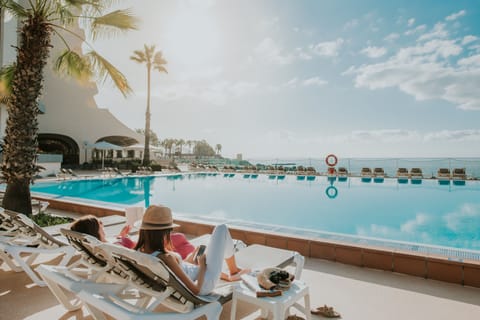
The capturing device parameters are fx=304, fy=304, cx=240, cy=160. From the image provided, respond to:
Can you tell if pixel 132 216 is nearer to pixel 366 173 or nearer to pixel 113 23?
pixel 113 23

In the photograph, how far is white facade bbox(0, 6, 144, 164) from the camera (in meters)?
21.6

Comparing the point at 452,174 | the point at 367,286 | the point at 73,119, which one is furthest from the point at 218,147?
the point at 367,286

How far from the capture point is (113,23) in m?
5.16

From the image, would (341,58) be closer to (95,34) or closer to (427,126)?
(95,34)

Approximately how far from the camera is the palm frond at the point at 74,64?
5445 millimetres

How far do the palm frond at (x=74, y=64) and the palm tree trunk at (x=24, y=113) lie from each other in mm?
752

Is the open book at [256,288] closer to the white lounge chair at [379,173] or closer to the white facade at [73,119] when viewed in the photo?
the white lounge chair at [379,173]

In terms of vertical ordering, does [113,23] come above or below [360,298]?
above

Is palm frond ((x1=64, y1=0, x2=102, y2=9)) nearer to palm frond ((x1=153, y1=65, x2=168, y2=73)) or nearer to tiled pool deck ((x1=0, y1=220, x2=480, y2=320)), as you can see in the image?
tiled pool deck ((x1=0, y1=220, x2=480, y2=320))

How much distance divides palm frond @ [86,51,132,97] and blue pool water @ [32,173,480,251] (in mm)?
2885

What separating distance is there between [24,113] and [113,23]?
2041mm

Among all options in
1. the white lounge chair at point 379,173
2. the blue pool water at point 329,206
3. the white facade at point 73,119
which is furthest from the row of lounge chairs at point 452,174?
the white facade at point 73,119

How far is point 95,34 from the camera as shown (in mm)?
5316

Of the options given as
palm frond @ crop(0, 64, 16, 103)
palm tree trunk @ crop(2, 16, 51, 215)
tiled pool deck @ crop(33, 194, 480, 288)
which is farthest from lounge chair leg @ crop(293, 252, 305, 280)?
palm frond @ crop(0, 64, 16, 103)
